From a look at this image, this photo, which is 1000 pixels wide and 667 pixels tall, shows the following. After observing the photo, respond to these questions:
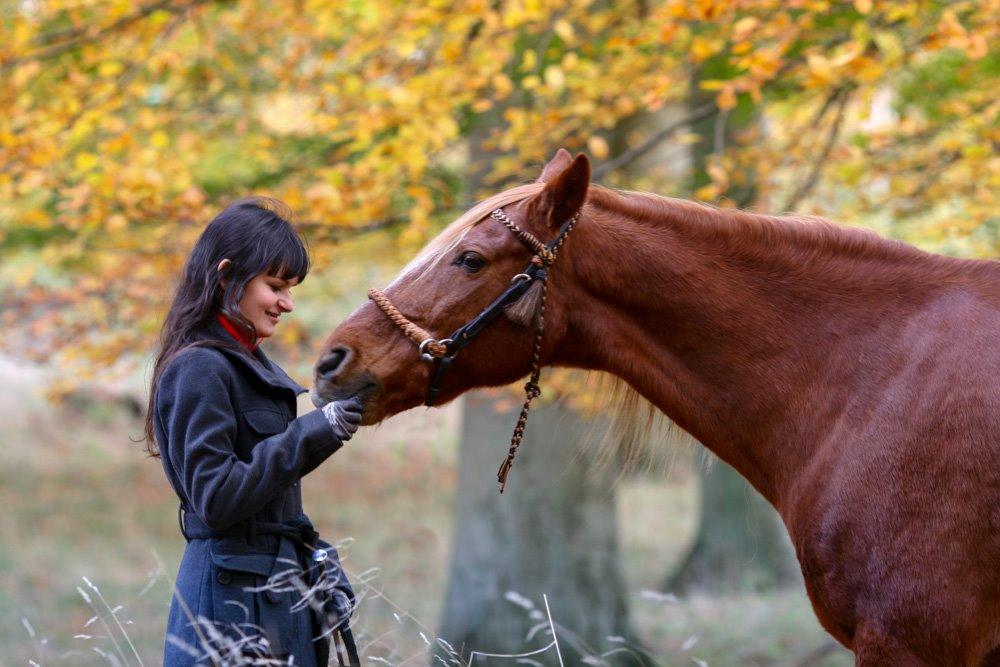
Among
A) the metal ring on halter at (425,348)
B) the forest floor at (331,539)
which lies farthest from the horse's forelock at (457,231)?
the forest floor at (331,539)

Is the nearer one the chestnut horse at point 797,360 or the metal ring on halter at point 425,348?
the chestnut horse at point 797,360

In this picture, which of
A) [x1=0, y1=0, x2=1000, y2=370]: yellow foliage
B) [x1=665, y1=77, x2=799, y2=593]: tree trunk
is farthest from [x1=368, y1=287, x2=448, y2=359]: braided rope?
[x1=665, y1=77, x2=799, y2=593]: tree trunk

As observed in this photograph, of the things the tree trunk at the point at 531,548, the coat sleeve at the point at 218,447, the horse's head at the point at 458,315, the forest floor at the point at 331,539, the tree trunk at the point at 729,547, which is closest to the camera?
the coat sleeve at the point at 218,447

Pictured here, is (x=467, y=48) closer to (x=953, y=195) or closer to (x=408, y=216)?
(x=408, y=216)

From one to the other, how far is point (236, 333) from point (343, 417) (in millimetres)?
436

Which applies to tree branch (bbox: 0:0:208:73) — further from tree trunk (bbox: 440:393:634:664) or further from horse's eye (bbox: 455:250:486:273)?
horse's eye (bbox: 455:250:486:273)

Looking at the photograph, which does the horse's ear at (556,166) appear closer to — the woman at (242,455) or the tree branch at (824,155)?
the woman at (242,455)

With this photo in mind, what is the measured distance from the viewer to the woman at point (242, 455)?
252 cm

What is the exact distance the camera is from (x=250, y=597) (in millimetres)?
2639

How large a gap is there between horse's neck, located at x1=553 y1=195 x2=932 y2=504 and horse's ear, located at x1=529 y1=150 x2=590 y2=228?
0.08 meters

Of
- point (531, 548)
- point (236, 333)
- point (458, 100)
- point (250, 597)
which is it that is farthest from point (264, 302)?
point (531, 548)

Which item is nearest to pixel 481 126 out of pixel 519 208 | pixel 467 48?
pixel 467 48

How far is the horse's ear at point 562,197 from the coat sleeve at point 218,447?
3.03ft

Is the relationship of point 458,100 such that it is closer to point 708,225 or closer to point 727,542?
point 708,225
